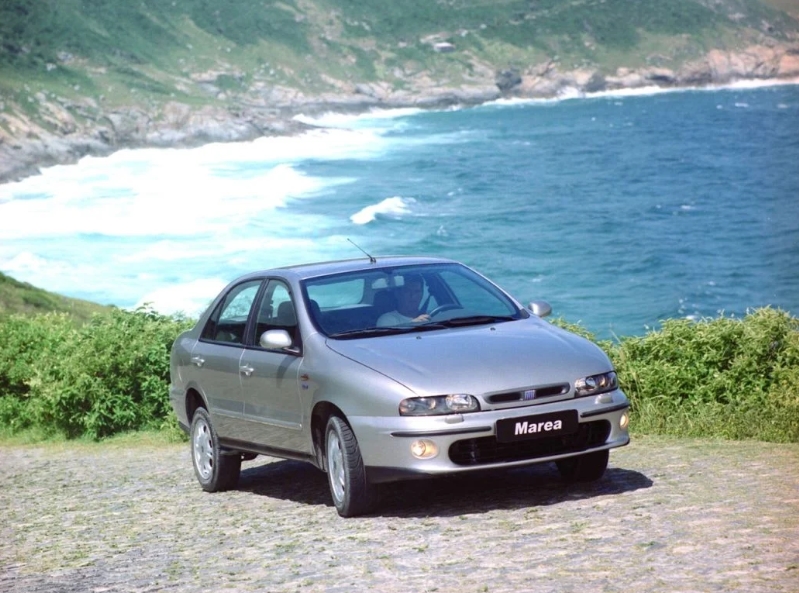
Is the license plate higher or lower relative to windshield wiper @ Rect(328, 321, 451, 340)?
lower

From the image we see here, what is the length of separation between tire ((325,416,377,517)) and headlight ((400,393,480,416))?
19.7 inches

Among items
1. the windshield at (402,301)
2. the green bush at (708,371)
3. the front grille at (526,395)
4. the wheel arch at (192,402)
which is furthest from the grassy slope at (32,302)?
the front grille at (526,395)

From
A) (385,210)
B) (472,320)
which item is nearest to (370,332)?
(472,320)

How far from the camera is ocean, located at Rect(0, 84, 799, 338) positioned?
5769cm

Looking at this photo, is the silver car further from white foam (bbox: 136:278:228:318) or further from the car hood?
white foam (bbox: 136:278:228:318)

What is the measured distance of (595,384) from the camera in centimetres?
840

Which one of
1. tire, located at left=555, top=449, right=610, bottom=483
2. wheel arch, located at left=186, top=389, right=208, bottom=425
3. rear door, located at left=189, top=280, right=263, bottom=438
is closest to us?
tire, located at left=555, top=449, right=610, bottom=483

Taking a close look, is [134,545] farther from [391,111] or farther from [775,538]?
[391,111]

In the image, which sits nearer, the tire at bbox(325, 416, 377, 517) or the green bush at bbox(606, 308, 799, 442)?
the tire at bbox(325, 416, 377, 517)

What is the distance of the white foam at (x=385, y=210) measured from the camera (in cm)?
7526

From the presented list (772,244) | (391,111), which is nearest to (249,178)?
(772,244)

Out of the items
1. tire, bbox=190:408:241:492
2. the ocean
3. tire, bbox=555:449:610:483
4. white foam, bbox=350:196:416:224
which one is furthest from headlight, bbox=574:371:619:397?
white foam, bbox=350:196:416:224

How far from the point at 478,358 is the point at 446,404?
44 centimetres

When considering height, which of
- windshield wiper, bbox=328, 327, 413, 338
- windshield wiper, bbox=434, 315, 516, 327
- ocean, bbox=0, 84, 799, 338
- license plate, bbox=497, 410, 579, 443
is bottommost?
license plate, bbox=497, 410, 579, 443
